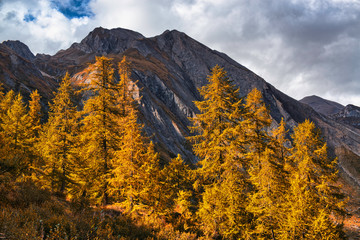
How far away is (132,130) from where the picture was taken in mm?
14469

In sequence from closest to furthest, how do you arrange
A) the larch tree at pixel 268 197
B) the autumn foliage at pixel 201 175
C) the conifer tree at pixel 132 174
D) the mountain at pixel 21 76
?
the autumn foliage at pixel 201 175 → the larch tree at pixel 268 197 → the conifer tree at pixel 132 174 → the mountain at pixel 21 76

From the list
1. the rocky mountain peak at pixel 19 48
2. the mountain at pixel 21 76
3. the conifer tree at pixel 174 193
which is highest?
the rocky mountain peak at pixel 19 48

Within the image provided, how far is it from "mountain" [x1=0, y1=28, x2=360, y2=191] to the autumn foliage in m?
36.5

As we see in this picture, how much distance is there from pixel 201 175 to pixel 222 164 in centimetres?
204

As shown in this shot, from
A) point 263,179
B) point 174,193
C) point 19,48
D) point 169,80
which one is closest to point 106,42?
point 19,48

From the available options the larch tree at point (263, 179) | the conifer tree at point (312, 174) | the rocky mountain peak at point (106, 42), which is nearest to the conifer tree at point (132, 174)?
the larch tree at point (263, 179)

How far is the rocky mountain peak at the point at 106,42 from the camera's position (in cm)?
14800

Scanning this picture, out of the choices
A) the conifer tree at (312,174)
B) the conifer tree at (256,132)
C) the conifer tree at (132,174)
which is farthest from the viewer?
the conifer tree at (256,132)

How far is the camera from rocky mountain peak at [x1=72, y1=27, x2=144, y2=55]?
148 m

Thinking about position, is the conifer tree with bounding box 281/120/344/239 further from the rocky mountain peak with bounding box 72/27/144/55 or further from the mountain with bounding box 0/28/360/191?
the rocky mountain peak with bounding box 72/27/144/55

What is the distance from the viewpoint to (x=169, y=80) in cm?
10006

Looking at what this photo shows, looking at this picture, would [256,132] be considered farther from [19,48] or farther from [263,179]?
[19,48]

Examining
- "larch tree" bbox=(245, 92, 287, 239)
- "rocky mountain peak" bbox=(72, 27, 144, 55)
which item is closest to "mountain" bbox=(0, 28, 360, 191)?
"rocky mountain peak" bbox=(72, 27, 144, 55)

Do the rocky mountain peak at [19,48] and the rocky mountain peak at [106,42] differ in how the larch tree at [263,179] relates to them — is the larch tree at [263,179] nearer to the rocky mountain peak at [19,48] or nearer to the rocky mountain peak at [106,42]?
the rocky mountain peak at [106,42]
